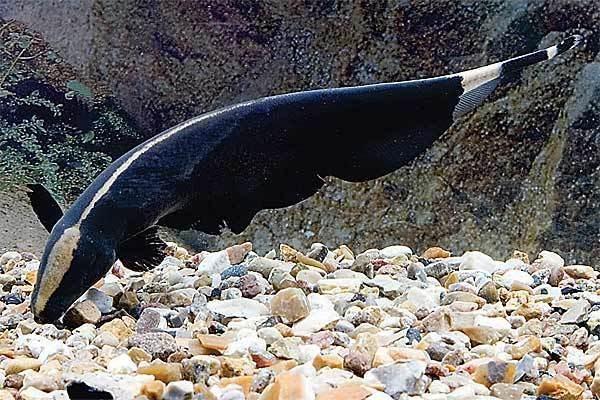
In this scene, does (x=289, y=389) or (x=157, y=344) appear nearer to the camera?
(x=289, y=389)

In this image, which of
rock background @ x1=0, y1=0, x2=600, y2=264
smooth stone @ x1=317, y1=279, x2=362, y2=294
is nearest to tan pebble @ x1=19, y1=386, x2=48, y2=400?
smooth stone @ x1=317, y1=279, x2=362, y2=294

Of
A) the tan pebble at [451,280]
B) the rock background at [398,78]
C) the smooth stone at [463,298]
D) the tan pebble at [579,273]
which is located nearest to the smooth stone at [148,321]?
the smooth stone at [463,298]

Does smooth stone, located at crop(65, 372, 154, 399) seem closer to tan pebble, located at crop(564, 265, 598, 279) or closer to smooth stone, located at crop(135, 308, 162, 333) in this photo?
smooth stone, located at crop(135, 308, 162, 333)

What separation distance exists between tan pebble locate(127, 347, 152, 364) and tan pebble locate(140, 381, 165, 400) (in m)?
0.20

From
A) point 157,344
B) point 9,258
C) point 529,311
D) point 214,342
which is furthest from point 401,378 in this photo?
point 9,258

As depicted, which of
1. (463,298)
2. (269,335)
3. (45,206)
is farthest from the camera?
(45,206)

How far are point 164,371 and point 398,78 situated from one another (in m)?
3.02

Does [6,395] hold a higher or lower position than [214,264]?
lower

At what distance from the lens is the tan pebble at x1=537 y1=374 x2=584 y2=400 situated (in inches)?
53.3

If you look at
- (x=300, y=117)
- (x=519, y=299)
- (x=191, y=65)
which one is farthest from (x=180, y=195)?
(x=191, y=65)

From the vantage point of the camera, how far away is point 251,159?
1904mm

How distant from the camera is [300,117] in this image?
1843 mm

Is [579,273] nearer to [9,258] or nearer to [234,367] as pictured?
[234,367]

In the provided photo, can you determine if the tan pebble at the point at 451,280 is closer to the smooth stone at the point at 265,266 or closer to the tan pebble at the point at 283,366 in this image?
the smooth stone at the point at 265,266
